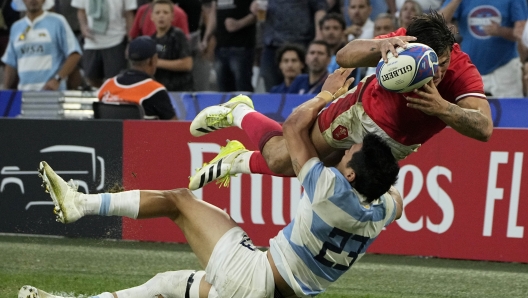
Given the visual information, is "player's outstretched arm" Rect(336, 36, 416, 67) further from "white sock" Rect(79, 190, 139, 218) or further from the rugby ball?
"white sock" Rect(79, 190, 139, 218)

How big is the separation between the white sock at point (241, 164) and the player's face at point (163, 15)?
17.1 ft

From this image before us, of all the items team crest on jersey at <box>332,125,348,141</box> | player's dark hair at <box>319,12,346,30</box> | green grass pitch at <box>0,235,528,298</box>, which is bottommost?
green grass pitch at <box>0,235,528,298</box>

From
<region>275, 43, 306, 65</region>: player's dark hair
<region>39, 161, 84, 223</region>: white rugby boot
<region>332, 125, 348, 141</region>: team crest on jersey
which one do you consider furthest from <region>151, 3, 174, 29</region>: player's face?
<region>332, 125, 348, 141</region>: team crest on jersey

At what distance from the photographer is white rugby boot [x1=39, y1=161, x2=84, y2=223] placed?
5812 mm

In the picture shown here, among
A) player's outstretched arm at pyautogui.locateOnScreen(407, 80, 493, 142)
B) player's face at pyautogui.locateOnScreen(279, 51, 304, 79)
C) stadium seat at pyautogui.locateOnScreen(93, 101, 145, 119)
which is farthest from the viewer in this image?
player's face at pyautogui.locateOnScreen(279, 51, 304, 79)

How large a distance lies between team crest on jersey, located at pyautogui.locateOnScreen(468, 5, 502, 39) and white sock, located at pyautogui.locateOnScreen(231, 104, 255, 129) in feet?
15.9

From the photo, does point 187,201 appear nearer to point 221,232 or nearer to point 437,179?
point 221,232

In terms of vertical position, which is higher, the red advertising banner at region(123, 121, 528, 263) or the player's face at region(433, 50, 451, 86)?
the player's face at region(433, 50, 451, 86)

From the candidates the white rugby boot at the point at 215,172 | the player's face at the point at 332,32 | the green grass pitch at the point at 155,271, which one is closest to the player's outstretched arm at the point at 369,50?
the white rugby boot at the point at 215,172

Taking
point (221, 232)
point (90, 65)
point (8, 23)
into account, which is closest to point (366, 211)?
point (221, 232)

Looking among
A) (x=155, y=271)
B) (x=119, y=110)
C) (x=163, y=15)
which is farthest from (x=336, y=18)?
(x=155, y=271)

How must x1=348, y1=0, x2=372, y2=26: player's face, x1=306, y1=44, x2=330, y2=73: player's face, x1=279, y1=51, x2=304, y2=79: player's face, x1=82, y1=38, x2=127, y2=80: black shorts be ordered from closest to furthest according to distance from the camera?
x1=306, y1=44, x2=330, y2=73: player's face, x1=279, y1=51, x2=304, y2=79: player's face, x1=348, y1=0, x2=372, y2=26: player's face, x1=82, y1=38, x2=127, y2=80: black shorts

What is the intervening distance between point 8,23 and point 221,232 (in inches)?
370

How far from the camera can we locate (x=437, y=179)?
8727 mm
